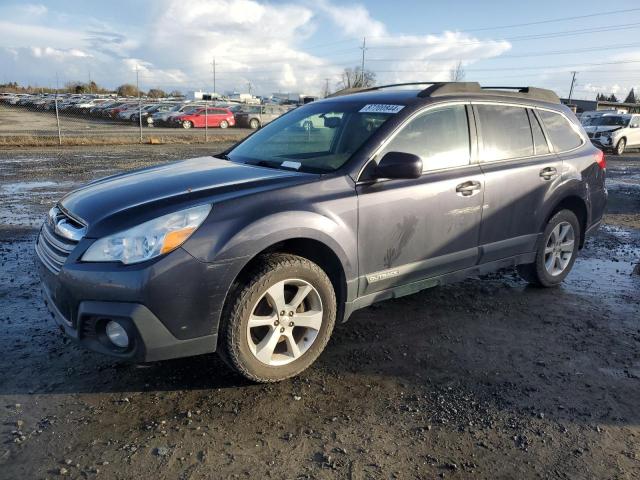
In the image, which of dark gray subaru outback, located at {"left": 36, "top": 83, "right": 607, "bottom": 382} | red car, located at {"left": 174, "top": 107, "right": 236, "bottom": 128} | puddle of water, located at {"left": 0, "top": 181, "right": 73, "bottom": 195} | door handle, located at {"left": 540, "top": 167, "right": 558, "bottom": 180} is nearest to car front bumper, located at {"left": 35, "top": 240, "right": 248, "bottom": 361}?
dark gray subaru outback, located at {"left": 36, "top": 83, "right": 607, "bottom": 382}

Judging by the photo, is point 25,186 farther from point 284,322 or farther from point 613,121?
point 613,121

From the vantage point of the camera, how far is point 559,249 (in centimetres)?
521

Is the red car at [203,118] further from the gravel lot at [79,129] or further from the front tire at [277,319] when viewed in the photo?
the front tire at [277,319]

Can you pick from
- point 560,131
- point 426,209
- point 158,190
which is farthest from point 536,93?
point 158,190

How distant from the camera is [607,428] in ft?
9.77

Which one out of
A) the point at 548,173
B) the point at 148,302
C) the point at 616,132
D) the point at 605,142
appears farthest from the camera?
the point at 605,142

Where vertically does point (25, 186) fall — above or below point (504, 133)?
below

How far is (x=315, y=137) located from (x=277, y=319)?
1.76 m

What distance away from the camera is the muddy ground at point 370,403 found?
261 cm

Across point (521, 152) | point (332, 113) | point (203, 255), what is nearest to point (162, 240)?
point (203, 255)

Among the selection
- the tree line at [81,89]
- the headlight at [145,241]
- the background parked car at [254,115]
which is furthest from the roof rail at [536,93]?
the tree line at [81,89]

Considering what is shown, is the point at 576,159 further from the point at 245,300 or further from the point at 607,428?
the point at 245,300

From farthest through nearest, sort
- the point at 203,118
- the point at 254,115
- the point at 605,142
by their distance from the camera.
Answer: the point at 254,115, the point at 203,118, the point at 605,142

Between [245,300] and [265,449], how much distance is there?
0.82 m
